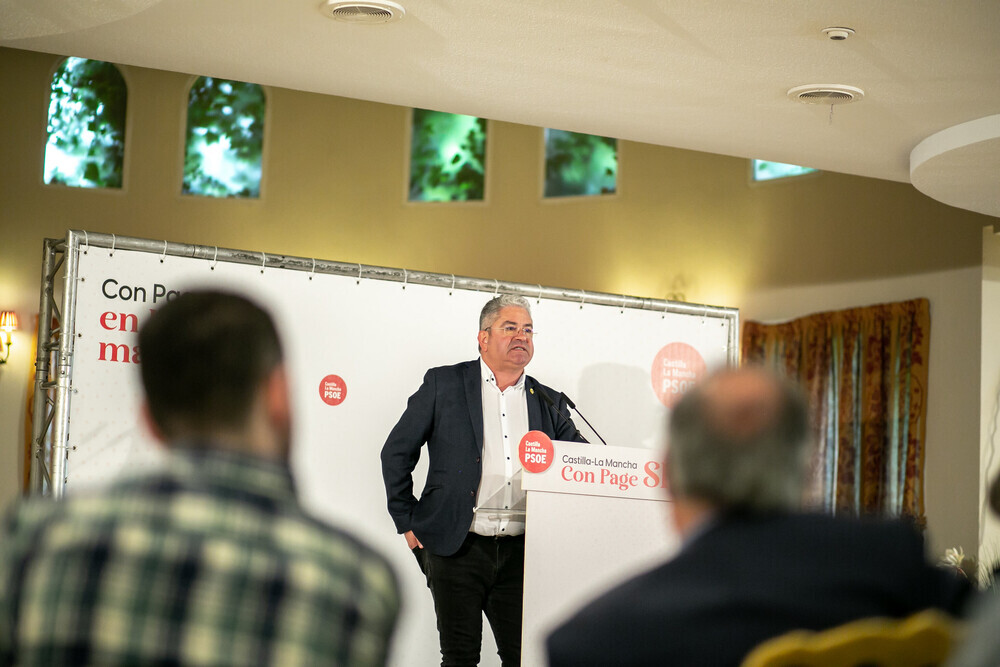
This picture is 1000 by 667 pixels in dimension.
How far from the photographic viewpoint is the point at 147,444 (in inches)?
175

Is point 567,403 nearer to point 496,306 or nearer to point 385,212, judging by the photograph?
point 496,306

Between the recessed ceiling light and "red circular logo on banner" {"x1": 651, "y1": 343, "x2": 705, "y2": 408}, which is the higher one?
the recessed ceiling light

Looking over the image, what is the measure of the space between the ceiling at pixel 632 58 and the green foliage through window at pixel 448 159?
4.96m

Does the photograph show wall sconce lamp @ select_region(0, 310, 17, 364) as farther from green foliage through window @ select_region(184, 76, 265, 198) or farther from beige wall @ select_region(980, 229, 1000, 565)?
beige wall @ select_region(980, 229, 1000, 565)

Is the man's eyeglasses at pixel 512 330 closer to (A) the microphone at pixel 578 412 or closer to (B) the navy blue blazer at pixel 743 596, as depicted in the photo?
(A) the microphone at pixel 578 412

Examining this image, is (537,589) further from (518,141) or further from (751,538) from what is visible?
(518,141)

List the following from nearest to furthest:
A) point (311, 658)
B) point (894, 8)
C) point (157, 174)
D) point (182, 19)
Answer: point (311, 658), point (894, 8), point (182, 19), point (157, 174)

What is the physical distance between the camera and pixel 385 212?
10094 millimetres

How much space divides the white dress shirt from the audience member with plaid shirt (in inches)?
125

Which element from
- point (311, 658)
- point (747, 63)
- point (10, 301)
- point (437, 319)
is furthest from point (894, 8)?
point (10, 301)

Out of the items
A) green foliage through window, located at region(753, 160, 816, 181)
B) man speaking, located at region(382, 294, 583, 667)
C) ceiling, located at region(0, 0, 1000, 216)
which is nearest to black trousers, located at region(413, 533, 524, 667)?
man speaking, located at region(382, 294, 583, 667)

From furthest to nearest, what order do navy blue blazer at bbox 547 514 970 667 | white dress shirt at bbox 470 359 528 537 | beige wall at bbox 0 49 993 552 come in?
beige wall at bbox 0 49 993 552 < white dress shirt at bbox 470 359 528 537 < navy blue blazer at bbox 547 514 970 667

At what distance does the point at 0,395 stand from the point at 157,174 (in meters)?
2.36

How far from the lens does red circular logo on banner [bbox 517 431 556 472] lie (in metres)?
4.38
